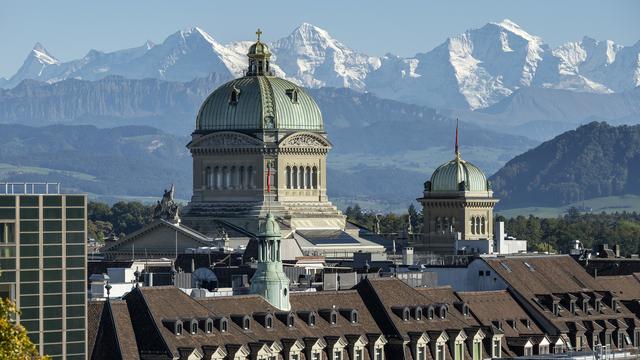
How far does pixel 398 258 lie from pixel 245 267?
38709mm

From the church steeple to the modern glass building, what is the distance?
15771 mm

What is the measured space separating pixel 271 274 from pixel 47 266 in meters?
20.3

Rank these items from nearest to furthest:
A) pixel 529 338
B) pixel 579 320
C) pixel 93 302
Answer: pixel 93 302, pixel 529 338, pixel 579 320

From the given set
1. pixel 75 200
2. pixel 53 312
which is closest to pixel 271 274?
pixel 75 200

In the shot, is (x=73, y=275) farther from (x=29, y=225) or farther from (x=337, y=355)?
(x=337, y=355)

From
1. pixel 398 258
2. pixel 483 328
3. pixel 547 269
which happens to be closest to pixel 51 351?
pixel 483 328

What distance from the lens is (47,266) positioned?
3743 inches

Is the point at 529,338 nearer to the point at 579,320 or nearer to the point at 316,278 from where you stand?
the point at 579,320

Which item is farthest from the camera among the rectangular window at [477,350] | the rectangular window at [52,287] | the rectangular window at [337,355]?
the rectangular window at [477,350]

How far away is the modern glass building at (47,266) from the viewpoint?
309 feet

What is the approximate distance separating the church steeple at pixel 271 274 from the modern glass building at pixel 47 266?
15.8m

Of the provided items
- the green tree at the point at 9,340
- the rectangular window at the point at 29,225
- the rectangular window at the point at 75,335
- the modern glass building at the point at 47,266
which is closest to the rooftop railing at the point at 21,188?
the modern glass building at the point at 47,266

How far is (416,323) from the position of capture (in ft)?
376

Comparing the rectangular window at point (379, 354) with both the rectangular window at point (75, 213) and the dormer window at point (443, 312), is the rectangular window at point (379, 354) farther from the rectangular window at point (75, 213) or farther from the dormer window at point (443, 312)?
the rectangular window at point (75, 213)
